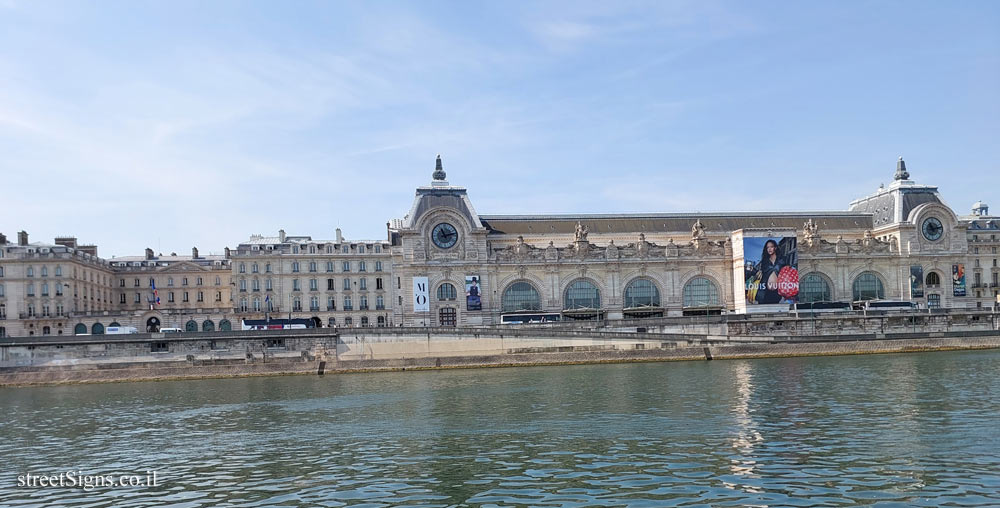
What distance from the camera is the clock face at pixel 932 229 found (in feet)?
329

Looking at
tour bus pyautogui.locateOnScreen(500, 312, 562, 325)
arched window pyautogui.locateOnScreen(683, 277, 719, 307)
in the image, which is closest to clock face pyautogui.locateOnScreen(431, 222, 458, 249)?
tour bus pyautogui.locateOnScreen(500, 312, 562, 325)

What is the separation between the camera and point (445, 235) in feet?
313

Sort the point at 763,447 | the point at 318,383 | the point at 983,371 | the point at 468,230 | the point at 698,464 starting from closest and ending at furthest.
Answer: the point at 698,464 < the point at 763,447 < the point at 983,371 < the point at 318,383 < the point at 468,230

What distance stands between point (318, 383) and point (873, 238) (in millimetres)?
67306

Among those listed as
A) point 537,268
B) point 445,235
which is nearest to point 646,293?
point 537,268

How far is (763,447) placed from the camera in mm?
29906

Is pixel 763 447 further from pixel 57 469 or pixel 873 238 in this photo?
pixel 873 238

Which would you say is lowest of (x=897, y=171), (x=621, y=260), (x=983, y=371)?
(x=983, y=371)

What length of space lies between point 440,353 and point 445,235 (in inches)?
908

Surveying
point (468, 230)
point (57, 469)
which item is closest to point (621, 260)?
point (468, 230)

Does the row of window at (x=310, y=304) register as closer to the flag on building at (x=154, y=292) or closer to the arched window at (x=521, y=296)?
the flag on building at (x=154, y=292)

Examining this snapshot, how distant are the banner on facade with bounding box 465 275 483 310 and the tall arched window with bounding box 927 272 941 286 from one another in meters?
49.8

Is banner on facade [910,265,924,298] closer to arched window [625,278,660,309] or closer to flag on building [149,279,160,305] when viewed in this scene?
arched window [625,278,660,309]

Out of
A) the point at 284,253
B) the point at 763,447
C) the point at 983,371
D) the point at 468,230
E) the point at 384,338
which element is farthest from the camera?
the point at 284,253
